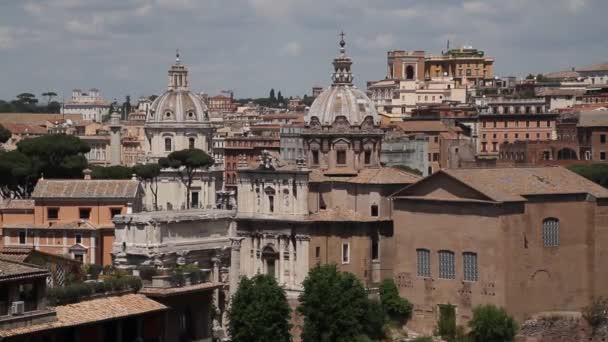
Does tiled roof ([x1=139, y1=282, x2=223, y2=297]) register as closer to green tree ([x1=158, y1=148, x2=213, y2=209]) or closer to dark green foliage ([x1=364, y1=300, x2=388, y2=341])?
dark green foliage ([x1=364, y1=300, x2=388, y2=341])

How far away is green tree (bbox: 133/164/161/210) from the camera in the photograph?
3184 inches

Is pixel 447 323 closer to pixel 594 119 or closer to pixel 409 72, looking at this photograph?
pixel 594 119

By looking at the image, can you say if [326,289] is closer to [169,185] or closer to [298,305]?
[298,305]

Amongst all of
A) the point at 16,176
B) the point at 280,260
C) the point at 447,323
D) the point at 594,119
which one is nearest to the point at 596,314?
the point at 447,323

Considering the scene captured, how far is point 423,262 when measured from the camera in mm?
52375

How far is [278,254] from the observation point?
55875 millimetres

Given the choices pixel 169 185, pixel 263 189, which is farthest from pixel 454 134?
A: pixel 263 189

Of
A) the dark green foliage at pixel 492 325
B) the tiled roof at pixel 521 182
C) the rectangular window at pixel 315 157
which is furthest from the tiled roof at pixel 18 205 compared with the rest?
the dark green foliage at pixel 492 325

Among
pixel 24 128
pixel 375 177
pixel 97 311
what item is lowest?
pixel 97 311

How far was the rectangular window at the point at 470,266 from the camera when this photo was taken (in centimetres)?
5059

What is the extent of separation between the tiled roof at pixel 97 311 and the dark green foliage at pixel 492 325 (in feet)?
46.4

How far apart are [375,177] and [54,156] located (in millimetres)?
22067

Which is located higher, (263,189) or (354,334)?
(263,189)

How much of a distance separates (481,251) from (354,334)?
487 centimetres
